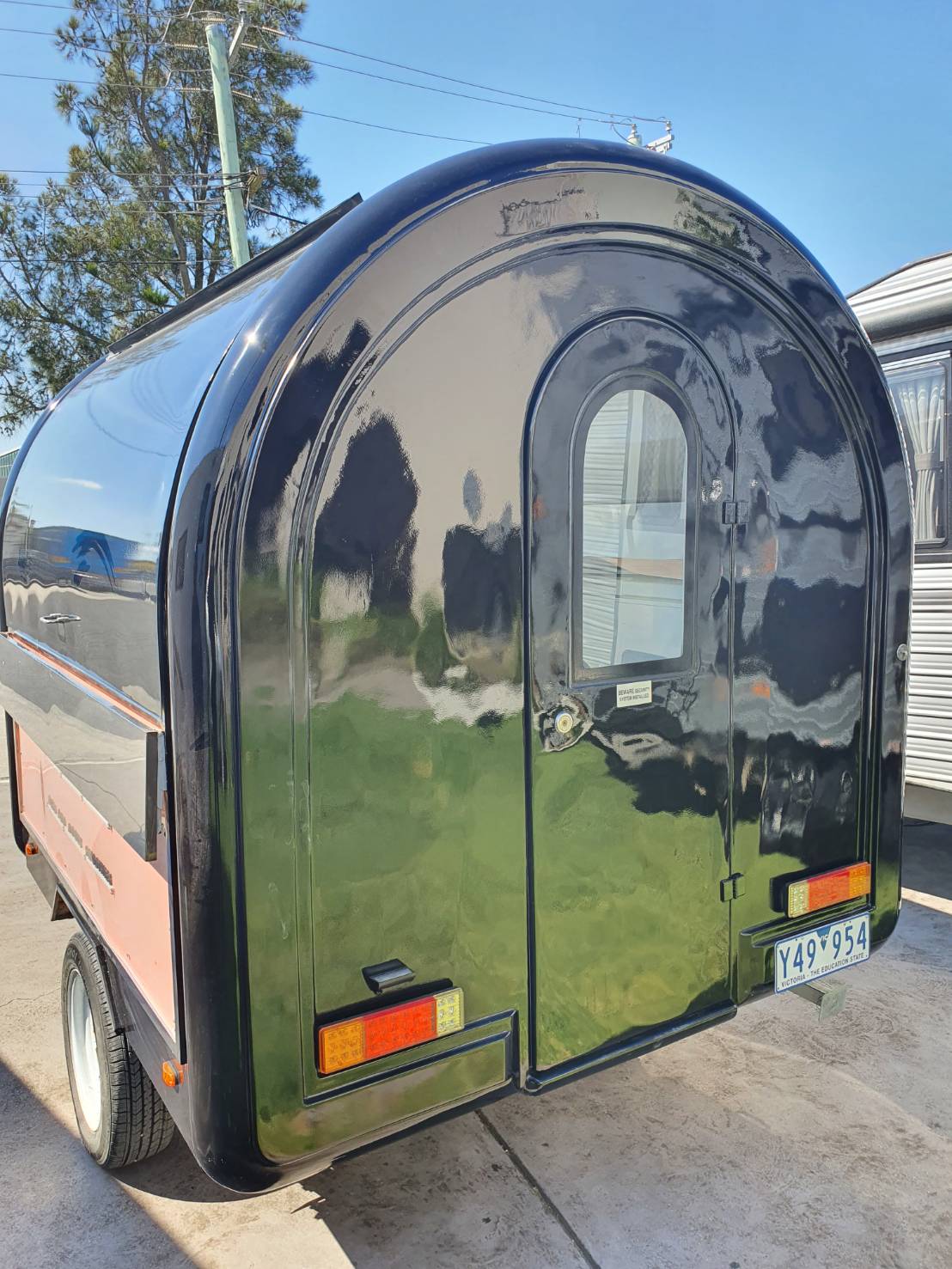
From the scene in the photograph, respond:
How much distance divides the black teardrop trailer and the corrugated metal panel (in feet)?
5.97

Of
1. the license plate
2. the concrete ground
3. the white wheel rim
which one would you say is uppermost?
the license plate

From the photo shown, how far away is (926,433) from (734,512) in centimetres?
279

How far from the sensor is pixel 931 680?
4.65m

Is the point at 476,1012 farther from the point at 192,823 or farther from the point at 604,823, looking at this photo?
the point at 192,823

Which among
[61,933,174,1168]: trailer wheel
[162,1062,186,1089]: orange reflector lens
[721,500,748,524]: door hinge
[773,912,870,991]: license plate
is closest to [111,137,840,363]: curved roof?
[721,500,748,524]: door hinge

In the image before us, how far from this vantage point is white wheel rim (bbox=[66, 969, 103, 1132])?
300 centimetres

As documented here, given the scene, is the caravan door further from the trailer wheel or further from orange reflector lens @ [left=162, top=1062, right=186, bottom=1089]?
the trailer wheel

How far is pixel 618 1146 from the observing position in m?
2.98

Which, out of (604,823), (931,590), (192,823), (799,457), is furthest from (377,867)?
(931,590)

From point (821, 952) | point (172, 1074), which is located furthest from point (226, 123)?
point (172, 1074)

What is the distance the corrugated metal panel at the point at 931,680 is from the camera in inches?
180

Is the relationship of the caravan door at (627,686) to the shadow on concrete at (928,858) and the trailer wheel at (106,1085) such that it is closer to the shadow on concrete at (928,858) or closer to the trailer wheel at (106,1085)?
the trailer wheel at (106,1085)

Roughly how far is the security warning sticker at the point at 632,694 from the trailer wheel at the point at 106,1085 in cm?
164

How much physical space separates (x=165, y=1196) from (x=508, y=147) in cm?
302
